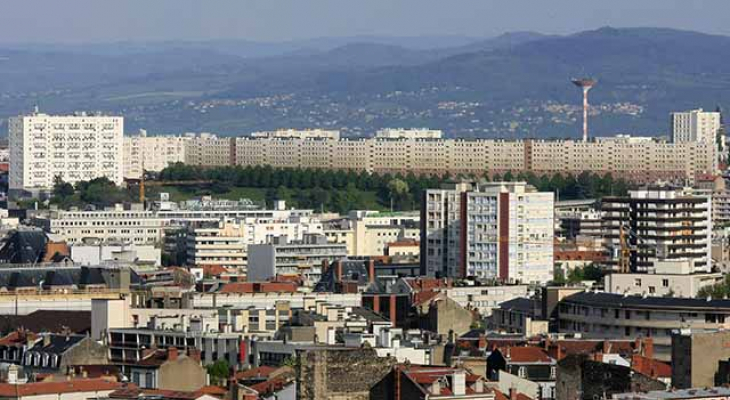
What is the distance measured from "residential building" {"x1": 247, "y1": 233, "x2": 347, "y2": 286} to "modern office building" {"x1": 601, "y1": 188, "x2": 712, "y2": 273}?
932 centimetres

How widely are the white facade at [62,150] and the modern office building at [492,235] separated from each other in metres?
70.2

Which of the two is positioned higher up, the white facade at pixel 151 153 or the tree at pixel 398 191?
the white facade at pixel 151 153

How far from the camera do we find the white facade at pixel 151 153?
165250 millimetres

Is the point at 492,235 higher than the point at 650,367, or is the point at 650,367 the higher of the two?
the point at 492,235

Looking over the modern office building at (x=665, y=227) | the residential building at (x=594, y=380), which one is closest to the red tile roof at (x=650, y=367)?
the residential building at (x=594, y=380)

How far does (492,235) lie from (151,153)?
93.4 meters

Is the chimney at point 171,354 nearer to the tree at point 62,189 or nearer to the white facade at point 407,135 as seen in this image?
the tree at point 62,189

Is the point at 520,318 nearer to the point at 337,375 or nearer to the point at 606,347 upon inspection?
the point at 606,347

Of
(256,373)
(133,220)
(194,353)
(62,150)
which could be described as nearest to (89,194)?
(62,150)

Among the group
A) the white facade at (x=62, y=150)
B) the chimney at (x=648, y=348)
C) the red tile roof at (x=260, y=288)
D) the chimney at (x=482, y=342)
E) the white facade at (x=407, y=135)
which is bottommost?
the chimney at (x=648, y=348)

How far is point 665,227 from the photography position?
282 ft

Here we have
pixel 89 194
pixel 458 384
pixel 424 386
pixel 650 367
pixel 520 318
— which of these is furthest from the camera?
pixel 89 194

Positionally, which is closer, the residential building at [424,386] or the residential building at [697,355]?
the residential building at [424,386]

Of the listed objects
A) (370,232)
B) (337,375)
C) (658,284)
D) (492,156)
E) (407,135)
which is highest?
(407,135)
